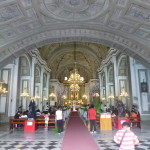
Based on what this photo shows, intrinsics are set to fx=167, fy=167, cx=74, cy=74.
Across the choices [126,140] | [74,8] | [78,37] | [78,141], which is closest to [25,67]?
[78,37]

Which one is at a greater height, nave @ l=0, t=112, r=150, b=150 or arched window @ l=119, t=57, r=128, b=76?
arched window @ l=119, t=57, r=128, b=76

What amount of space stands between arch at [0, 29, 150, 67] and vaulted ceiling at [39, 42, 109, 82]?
946 centimetres

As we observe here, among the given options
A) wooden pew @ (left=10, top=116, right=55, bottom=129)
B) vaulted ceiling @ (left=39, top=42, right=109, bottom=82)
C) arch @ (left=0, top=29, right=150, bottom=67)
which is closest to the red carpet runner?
wooden pew @ (left=10, top=116, right=55, bottom=129)

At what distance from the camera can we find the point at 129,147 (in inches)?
97.3

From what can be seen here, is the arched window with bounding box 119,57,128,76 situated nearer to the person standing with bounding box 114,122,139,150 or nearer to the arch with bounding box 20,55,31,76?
the arch with bounding box 20,55,31,76

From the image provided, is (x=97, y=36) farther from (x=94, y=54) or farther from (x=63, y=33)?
(x=94, y=54)

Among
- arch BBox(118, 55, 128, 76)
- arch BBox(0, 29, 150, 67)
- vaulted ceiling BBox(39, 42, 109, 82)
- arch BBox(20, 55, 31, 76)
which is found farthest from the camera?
vaulted ceiling BBox(39, 42, 109, 82)

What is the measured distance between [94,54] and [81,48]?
216 centimetres

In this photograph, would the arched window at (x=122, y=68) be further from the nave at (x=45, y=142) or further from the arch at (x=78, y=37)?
the nave at (x=45, y=142)

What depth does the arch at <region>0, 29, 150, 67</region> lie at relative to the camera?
30.6ft

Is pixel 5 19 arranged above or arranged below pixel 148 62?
above

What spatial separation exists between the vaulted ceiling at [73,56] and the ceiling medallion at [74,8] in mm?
11551

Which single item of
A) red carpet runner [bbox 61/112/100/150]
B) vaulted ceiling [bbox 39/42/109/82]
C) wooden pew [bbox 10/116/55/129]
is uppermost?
vaulted ceiling [bbox 39/42/109/82]

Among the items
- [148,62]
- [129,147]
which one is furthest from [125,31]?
[129,147]
